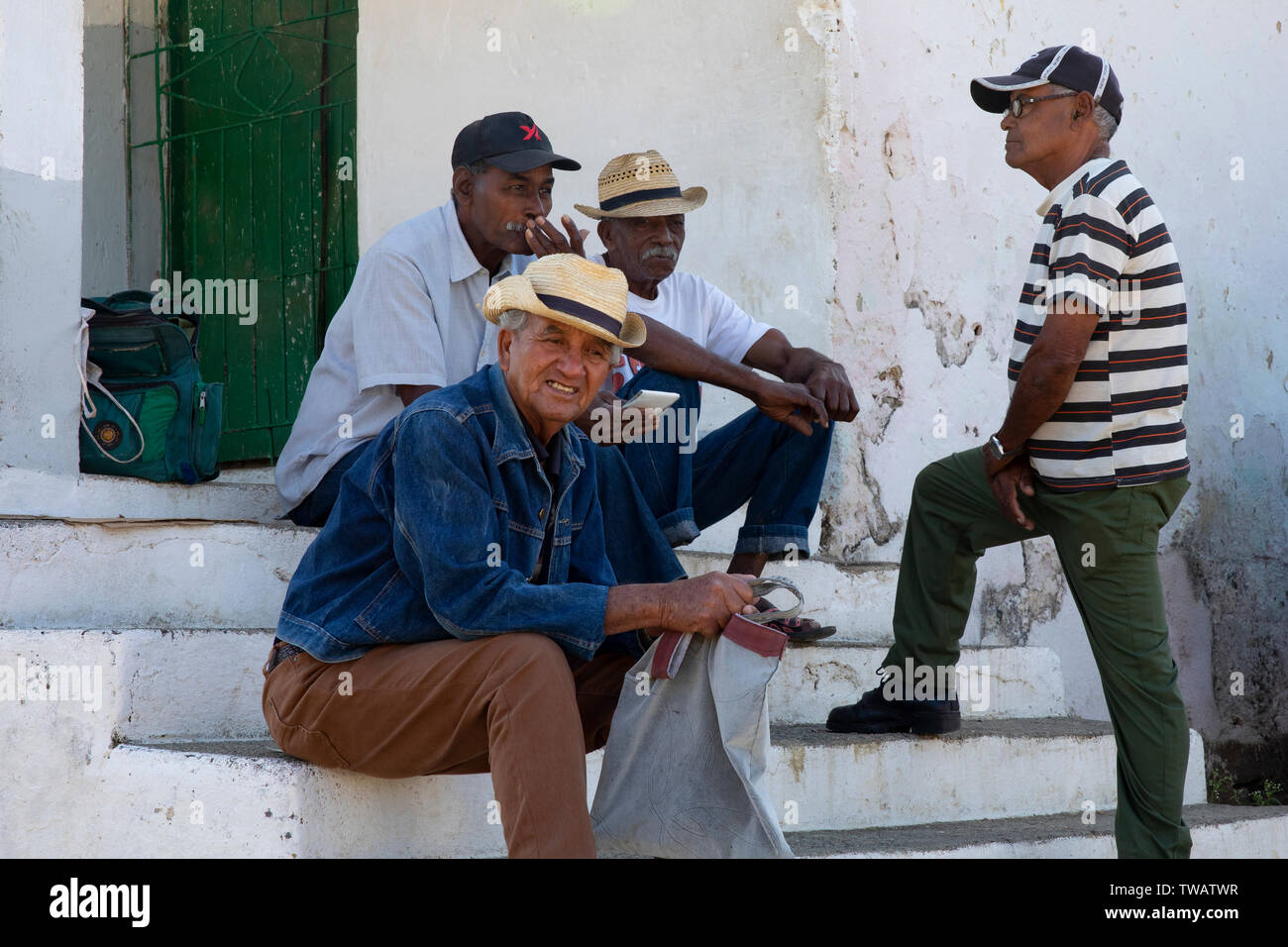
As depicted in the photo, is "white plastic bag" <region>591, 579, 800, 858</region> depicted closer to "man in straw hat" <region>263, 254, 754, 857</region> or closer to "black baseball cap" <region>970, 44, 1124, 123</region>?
"man in straw hat" <region>263, 254, 754, 857</region>

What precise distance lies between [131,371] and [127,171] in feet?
6.91

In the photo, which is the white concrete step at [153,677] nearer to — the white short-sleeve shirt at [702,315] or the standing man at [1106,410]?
the white short-sleeve shirt at [702,315]

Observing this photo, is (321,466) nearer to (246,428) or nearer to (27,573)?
(27,573)

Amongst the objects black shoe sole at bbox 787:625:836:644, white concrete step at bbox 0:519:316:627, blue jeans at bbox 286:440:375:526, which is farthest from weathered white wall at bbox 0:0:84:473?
black shoe sole at bbox 787:625:836:644

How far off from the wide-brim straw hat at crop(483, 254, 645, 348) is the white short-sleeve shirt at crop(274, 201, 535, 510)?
0.94 m

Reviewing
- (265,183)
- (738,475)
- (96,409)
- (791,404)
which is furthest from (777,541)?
(265,183)

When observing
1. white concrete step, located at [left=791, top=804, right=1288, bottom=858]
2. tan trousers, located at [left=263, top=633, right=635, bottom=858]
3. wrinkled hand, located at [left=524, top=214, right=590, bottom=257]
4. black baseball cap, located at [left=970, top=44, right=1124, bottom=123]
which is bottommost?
white concrete step, located at [left=791, top=804, right=1288, bottom=858]

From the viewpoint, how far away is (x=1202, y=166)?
6.13m

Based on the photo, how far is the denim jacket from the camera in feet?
8.45

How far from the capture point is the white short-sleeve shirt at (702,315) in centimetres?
435

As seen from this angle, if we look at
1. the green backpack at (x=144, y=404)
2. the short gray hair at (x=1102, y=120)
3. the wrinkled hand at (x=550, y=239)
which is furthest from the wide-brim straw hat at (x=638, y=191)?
the green backpack at (x=144, y=404)

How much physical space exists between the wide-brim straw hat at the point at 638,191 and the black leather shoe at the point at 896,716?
1.56 m
